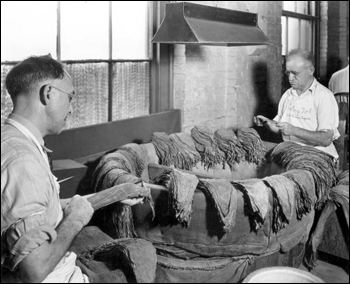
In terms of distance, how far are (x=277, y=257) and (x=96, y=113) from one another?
1668 millimetres

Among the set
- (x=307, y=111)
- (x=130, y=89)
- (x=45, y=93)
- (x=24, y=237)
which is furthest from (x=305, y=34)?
(x=24, y=237)

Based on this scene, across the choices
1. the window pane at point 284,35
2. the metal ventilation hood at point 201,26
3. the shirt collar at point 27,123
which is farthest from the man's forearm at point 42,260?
the window pane at point 284,35

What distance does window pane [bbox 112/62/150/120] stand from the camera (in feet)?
12.5

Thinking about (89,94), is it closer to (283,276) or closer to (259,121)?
(259,121)

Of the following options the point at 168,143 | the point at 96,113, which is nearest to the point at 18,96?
the point at 168,143

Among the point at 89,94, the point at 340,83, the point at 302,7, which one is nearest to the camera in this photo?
the point at 89,94

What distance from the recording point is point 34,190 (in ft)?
5.32

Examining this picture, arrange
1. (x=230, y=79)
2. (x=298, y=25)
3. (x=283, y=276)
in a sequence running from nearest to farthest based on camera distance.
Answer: (x=283, y=276)
(x=230, y=79)
(x=298, y=25)

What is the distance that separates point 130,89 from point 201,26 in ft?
4.42

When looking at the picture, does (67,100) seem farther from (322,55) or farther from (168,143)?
(322,55)

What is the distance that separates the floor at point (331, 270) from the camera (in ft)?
10.2

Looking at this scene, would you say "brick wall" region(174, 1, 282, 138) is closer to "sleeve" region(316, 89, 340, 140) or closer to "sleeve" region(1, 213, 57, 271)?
"sleeve" region(316, 89, 340, 140)

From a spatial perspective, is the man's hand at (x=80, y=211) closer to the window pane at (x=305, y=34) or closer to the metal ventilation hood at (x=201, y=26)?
the metal ventilation hood at (x=201, y=26)

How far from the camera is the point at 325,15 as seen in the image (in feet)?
23.1
